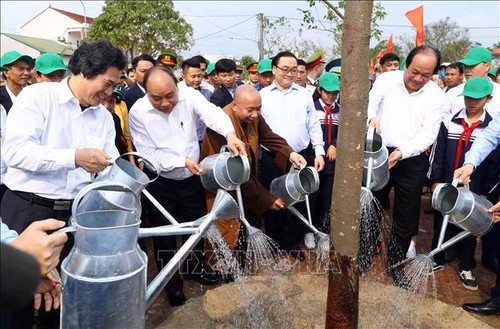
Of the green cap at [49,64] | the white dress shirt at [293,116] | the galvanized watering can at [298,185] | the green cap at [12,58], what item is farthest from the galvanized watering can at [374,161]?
the green cap at [12,58]

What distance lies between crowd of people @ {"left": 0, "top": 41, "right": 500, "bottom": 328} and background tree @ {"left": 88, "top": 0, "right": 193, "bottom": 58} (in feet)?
67.7

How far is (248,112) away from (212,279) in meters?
1.43

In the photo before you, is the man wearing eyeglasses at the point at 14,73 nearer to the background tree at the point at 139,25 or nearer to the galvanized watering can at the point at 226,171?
the galvanized watering can at the point at 226,171

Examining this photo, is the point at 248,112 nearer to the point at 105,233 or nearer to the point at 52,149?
the point at 52,149

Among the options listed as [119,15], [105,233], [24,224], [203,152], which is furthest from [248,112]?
[119,15]

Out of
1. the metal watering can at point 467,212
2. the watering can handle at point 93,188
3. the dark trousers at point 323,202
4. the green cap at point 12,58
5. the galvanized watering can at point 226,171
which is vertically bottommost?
the dark trousers at point 323,202

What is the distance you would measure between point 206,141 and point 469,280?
2.43 m

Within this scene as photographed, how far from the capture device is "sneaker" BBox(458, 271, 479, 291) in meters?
3.29

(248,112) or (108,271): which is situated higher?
(248,112)

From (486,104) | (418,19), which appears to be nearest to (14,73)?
(486,104)

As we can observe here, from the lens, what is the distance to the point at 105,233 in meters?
1.25

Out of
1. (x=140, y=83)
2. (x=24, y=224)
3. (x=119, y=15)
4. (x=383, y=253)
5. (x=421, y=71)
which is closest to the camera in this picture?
(x=24, y=224)

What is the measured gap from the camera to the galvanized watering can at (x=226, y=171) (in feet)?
7.71

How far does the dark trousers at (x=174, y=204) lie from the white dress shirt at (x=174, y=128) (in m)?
0.08
